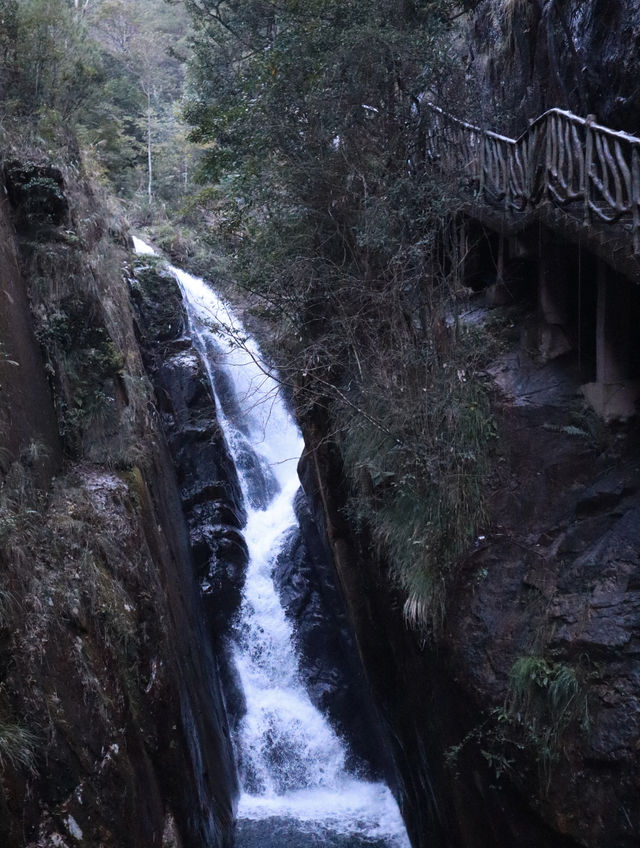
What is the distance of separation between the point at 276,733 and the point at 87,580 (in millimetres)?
5818

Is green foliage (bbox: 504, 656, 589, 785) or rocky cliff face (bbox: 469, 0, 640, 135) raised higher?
rocky cliff face (bbox: 469, 0, 640, 135)

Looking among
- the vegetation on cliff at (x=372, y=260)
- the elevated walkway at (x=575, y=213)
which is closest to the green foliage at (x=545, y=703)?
the vegetation on cliff at (x=372, y=260)

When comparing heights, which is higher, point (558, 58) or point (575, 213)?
point (558, 58)

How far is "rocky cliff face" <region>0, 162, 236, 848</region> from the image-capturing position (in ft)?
16.9

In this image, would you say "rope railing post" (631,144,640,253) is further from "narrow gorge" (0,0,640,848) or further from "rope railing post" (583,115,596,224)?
"rope railing post" (583,115,596,224)

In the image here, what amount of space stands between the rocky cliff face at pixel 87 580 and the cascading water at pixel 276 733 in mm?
562

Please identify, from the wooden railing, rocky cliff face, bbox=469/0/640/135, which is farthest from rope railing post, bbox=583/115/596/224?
rocky cliff face, bbox=469/0/640/135

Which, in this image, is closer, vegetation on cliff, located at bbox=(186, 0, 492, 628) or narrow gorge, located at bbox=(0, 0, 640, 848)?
narrow gorge, located at bbox=(0, 0, 640, 848)

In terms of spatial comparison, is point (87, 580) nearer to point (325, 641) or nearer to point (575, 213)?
point (575, 213)

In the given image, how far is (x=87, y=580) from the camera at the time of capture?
6375 mm

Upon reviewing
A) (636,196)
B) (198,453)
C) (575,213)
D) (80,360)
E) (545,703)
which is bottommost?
(545,703)

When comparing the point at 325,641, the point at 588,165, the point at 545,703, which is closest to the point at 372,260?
the point at 588,165

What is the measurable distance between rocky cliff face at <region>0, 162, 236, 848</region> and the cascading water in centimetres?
56

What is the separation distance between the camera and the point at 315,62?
9.38 metres
